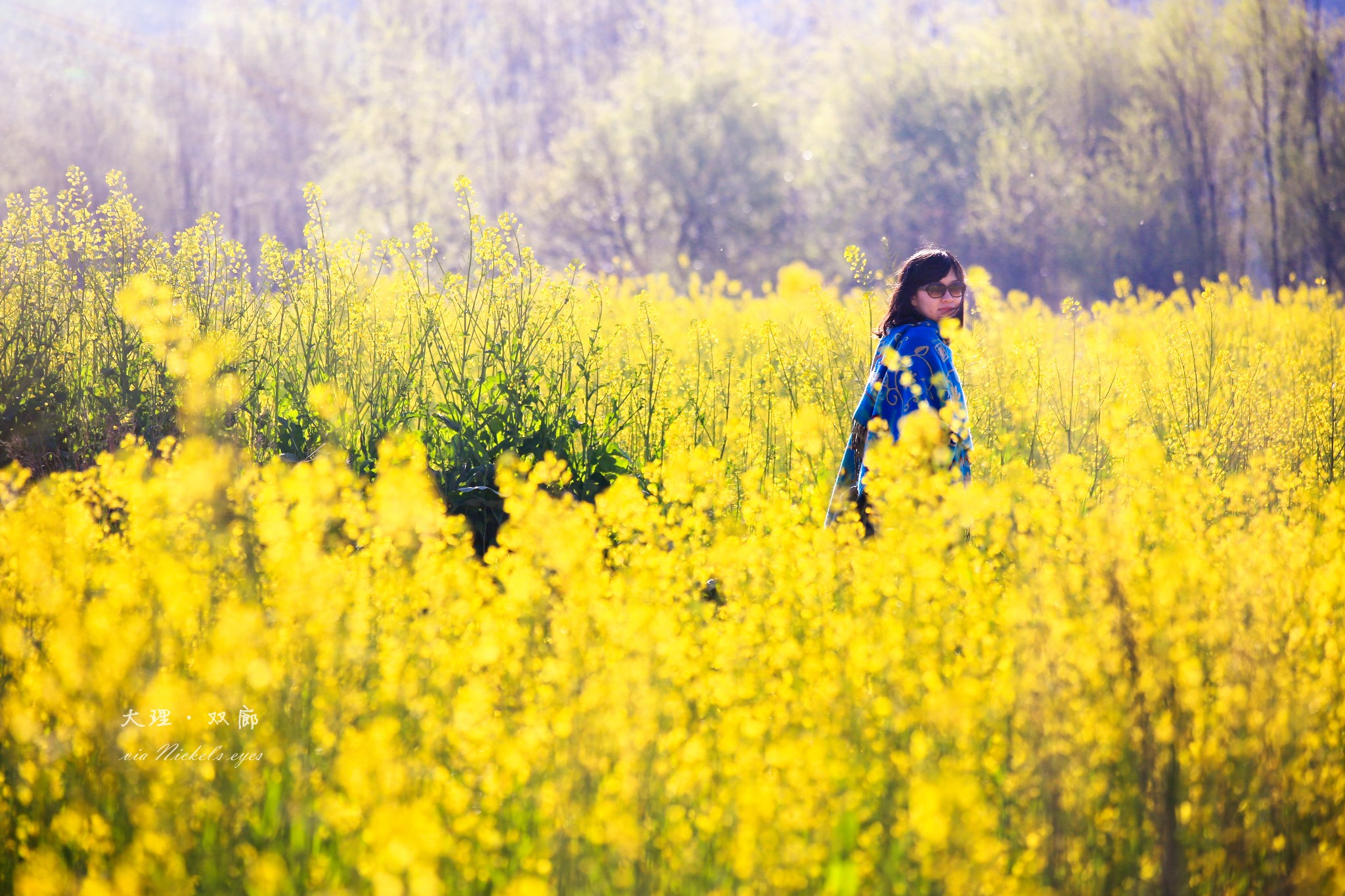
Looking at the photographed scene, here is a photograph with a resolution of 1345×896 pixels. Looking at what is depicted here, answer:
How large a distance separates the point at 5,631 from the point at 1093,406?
21.8 ft

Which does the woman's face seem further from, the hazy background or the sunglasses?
the hazy background

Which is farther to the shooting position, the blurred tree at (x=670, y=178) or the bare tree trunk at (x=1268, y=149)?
the blurred tree at (x=670, y=178)

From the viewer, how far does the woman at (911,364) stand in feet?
13.0

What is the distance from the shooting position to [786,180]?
22391 mm

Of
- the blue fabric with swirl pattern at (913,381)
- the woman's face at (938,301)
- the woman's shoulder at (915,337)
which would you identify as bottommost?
the blue fabric with swirl pattern at (913,381)

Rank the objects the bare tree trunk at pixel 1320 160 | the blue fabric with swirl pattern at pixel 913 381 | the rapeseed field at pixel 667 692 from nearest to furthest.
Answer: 1. the rapeseed field at pixel 667 692
2. the blue fabric with swirl pattern at pixel 913 381
3. the bare tree trunk at pixel 1320 160

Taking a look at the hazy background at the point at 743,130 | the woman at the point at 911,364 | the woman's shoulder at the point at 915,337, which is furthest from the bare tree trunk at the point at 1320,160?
the woman's shoulder at the point at 915,337

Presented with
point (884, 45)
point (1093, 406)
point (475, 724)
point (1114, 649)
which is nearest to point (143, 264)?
point (475, 724)

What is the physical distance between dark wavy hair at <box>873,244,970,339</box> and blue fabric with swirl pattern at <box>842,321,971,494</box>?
8 cm

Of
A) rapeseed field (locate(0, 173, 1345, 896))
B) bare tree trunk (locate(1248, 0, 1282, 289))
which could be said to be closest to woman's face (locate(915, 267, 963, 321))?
rapeseed field (locate(0, 173, 1345, 896))

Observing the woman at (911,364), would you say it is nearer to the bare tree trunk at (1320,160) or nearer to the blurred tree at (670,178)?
the bare tree trunk at (1320,160)

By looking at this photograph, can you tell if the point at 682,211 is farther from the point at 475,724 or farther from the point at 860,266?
the point at 475,724

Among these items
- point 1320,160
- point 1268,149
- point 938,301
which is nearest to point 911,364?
point 938,301

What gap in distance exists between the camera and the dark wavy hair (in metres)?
4.11
